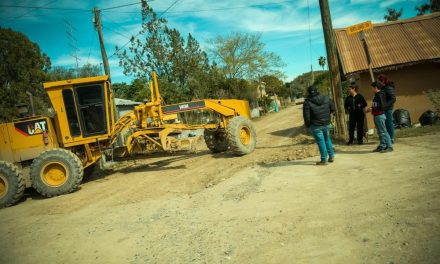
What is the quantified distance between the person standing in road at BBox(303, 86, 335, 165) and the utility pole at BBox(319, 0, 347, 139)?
3.13m

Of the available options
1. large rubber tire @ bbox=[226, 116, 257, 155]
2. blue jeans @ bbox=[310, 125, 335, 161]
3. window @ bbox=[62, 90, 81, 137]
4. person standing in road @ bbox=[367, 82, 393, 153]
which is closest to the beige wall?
large rubber tire @ bbox=[226, 116, 257, 155]

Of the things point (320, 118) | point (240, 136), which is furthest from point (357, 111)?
point (240, 136)

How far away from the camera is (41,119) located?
9211mm

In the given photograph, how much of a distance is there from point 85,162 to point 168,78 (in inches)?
832

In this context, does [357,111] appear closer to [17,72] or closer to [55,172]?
[55,172]

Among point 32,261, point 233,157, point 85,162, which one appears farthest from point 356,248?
point 85,162

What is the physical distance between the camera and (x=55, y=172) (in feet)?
28.7

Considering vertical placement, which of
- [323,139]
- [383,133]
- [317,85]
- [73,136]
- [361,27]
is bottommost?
[383,133]

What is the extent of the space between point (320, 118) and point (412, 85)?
8981mm

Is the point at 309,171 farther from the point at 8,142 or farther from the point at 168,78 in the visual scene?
the point at 168,78

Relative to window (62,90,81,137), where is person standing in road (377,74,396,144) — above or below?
below

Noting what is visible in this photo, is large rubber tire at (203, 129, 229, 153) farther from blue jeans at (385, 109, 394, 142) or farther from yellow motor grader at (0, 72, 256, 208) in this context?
blue jeans at (385, 109, 394, 142)

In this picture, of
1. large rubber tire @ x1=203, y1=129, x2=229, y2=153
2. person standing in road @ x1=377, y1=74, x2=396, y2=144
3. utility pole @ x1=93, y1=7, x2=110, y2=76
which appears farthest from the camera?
utility pole @ x1=93, y1=7, x2=110, y2=76

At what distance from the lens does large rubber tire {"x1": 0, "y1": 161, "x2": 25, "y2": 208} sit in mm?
8367
